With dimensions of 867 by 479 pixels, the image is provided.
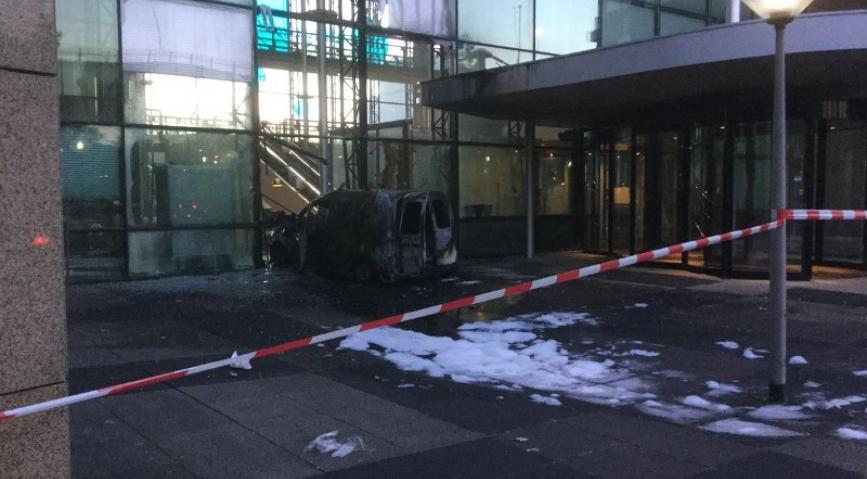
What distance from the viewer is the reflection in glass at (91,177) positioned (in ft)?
48.0

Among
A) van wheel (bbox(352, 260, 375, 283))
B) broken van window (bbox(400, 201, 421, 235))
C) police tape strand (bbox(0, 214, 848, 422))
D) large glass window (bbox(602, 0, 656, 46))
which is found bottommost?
van wheel (bbox(352, 260, 375, 283))

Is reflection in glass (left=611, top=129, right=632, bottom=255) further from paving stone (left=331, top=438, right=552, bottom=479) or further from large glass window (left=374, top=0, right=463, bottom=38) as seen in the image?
paving stone (left=331, top=438, right=552, bottom=479)

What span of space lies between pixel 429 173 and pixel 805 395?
13.8 m

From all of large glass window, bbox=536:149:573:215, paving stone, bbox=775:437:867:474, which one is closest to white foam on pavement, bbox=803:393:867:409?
paving stone, bbox=775:437:867:474

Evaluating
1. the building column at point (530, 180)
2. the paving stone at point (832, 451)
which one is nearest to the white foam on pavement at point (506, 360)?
the paving stone at point (832, 451)

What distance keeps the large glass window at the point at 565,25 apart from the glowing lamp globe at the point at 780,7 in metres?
15.2

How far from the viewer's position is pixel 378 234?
14109mm

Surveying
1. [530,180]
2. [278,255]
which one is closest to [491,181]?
[530,180]

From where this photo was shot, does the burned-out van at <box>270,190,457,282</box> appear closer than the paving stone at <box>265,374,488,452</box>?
No

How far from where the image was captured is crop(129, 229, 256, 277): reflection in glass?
1547 centimetres

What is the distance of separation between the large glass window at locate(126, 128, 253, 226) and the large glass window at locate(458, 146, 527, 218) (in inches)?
236

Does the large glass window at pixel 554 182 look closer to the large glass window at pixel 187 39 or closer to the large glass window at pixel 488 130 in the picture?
the large glass window at pixel 488 130

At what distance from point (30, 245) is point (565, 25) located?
19.8m

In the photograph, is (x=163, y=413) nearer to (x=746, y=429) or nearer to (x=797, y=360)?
(x=746, y=429)
